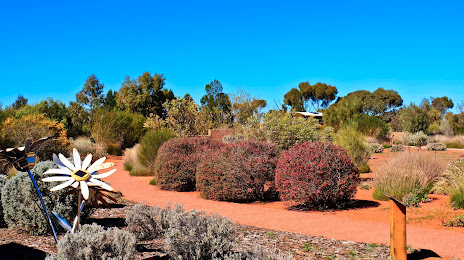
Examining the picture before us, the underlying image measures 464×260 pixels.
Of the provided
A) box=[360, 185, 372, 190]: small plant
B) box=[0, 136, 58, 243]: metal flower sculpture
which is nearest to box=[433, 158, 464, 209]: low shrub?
box=[360, 185, 372, 190]: small plant

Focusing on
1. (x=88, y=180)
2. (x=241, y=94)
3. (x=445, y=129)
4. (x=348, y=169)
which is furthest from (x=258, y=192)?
(x=445, y=129)

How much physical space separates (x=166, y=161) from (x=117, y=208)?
4271 millimetres

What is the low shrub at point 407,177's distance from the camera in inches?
416

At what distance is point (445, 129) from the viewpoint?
135ft

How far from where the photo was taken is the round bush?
9410 millimetres

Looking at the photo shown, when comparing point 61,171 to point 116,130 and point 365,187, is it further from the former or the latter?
point 116,130

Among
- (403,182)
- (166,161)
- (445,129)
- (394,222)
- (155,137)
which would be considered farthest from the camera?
(445,129)

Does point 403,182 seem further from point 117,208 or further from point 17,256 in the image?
point 17,256

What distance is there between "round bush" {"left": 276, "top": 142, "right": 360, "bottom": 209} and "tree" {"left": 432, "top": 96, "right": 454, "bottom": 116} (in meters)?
60.4

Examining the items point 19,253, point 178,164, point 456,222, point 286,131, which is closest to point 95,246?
point 19,253

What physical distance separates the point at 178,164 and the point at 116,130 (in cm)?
1753

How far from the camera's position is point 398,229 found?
16.6ft

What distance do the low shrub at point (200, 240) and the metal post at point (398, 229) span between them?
198 cm

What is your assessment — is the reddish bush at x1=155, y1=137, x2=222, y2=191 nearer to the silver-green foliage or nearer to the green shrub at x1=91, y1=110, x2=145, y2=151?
the silver-green foliage
